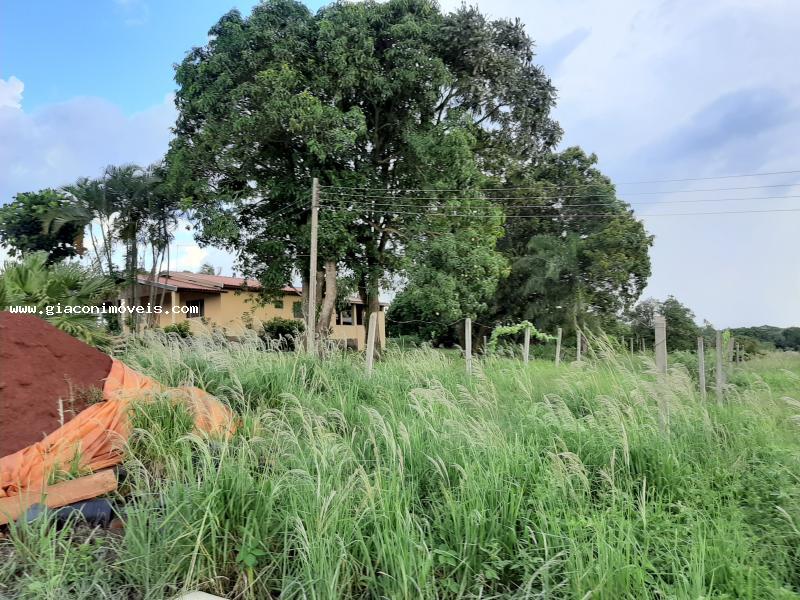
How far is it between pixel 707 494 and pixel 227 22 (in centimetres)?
1972

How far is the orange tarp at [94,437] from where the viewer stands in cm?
383

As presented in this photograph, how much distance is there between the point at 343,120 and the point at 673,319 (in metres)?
20.2

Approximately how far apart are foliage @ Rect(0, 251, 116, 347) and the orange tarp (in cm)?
332

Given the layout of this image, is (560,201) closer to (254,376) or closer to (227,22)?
(227,22)

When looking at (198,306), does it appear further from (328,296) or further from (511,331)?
(511,331)

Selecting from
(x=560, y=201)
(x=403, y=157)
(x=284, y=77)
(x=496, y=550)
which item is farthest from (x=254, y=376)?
(x=560, y=201)

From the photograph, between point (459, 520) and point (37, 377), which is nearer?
point (459, 520)

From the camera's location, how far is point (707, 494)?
312cm

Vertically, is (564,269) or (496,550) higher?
(564,269)

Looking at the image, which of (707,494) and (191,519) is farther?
(707,494)

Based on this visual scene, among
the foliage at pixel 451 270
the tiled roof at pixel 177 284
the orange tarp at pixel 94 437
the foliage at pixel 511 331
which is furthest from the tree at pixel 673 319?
the orange tarp at pixel 94 437

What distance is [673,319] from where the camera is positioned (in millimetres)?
27156

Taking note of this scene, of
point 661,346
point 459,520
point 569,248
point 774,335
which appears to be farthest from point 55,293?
point 774,335

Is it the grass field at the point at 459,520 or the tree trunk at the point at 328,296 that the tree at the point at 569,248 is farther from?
the grass field at the point at 459,520
